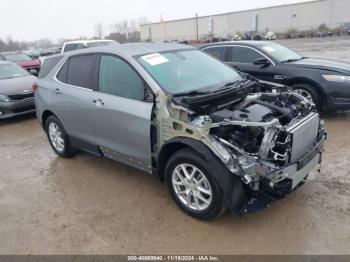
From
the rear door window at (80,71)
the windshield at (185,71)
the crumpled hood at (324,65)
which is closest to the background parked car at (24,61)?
the rear door window at (80,71)

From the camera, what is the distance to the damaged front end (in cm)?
295

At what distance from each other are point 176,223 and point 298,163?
1390mm

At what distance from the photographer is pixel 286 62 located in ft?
22.0

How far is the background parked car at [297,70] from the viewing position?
20.0 ft

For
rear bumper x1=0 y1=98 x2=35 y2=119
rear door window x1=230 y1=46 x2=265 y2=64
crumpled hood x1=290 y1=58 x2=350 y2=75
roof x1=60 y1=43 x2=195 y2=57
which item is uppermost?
roof x1=60 y1=43 x2=195 y2=57

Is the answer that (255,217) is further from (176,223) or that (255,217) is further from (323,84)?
(323,84)

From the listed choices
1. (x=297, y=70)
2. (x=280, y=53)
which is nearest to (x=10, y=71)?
(x=280, y=53)

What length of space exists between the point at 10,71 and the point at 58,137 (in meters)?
5.26

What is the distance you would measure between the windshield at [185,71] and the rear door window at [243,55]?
2.89m

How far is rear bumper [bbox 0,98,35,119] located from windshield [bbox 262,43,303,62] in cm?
595

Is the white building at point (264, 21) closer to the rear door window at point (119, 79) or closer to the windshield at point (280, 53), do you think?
the windshield at point (280, 53)

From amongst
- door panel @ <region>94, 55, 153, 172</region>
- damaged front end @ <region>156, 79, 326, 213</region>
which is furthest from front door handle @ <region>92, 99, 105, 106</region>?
damaged front end @ <region>156, 79, 326, 213</region>

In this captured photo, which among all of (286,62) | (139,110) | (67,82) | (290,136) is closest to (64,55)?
(67,82)

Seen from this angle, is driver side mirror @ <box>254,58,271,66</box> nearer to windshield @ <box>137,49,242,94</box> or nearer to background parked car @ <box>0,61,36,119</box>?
windshield @ <box>137,49,242,94</box>
